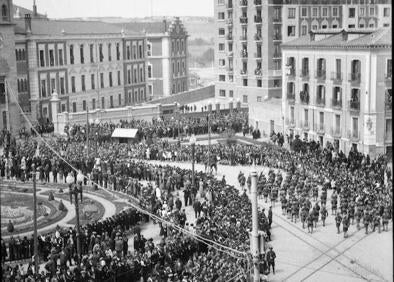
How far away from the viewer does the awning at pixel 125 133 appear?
52191 millimetres

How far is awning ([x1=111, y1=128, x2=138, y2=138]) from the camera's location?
52.2 meters

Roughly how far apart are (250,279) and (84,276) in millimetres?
5310

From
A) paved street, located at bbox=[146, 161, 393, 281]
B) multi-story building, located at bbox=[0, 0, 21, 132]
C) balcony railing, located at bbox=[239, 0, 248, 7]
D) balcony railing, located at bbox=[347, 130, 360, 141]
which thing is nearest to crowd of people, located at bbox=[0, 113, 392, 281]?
paved street, located at bbox=[146, 161, 393, 281]

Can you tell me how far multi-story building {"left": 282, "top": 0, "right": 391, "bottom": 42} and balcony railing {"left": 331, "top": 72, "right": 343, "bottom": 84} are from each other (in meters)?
28.3

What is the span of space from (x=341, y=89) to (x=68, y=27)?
3397 centimetres

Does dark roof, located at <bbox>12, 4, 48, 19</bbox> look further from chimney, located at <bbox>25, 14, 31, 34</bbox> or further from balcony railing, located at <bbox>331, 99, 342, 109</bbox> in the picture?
balcony railing, located at <bbox>331, 99, 342, 109</bbox>

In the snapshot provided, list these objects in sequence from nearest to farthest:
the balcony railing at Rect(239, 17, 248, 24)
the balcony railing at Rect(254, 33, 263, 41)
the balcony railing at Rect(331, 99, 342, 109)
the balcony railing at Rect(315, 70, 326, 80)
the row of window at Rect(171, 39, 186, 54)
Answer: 1. the balcony railing at Rect(331, 99, 342, 109)
2. the balcony railing at Rect(315, 70, 326, 80)
3. the balcony railing at Rect(254, 33, 263, 41)
4. the balcony railing at Rect(239, 17, 248, 24)
5. the row of window at Rect(171, 39, 186, 54)

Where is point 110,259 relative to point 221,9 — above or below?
below

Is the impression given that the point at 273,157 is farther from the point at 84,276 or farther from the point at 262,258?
the point at 84,276

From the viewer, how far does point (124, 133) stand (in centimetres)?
5262

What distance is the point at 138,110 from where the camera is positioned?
63656 millimetres

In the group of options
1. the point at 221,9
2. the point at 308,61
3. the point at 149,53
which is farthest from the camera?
the point at 149,53

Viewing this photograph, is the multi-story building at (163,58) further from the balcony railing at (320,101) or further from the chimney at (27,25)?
the balcony railing at (320,101)

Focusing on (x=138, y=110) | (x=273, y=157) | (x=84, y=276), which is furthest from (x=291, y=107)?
(x=84, y=276)
